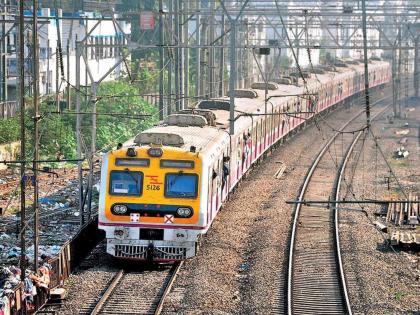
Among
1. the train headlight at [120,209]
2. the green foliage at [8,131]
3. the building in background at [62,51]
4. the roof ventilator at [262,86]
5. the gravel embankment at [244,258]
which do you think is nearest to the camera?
the gravel embankment at [244,258]

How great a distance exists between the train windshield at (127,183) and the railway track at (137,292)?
4.72 feet

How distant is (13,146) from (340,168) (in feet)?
36.1

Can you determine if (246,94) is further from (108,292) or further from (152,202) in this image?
(108,292)

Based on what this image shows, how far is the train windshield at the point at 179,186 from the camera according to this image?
18.2 m

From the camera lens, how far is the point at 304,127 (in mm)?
46656

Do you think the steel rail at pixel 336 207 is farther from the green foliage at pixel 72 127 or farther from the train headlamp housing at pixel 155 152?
the green foliage at pixel 72 127

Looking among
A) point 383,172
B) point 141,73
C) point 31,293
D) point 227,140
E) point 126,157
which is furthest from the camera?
point 141,73

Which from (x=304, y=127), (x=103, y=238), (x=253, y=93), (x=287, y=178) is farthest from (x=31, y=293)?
(x=304, y=127)

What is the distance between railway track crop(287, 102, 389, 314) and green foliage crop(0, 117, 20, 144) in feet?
33.2

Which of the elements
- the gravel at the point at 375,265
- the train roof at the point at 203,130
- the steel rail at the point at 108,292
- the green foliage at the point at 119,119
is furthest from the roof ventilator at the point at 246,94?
the steel rail at the point at 108,292

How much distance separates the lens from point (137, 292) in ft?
55.5

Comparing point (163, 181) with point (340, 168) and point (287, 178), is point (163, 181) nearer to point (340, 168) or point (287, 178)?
point (287, 178)

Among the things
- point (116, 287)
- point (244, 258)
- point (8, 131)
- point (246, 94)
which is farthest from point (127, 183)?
→ point (8, 131)

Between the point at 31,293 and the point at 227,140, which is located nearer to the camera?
the point at 31,293
